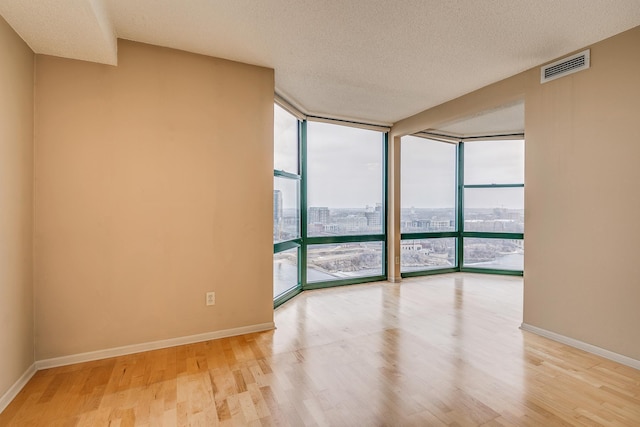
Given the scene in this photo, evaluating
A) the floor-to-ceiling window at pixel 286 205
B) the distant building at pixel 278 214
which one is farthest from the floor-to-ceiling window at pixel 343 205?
the distant building at pixel 278 214

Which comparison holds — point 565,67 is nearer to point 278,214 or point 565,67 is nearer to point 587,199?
point 587,199

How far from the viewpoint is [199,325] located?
3059 millimetres

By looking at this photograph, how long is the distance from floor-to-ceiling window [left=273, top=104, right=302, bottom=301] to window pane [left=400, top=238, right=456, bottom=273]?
212cm

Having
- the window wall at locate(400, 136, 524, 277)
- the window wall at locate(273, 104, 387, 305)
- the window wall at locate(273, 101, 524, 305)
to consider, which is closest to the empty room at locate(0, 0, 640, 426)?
the window wall at locate(273, 104, 387, 305)

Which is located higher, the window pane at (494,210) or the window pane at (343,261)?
the window pane at (494,210)

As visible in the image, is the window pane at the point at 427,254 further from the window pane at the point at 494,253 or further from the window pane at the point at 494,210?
the window pane at the point at 494,210

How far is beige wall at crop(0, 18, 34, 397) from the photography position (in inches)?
81.5

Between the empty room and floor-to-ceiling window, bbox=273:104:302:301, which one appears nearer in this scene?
the empty room

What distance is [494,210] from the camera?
6.11 meters

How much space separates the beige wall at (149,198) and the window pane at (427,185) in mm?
3230

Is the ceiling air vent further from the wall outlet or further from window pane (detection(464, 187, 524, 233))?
the wall outlet

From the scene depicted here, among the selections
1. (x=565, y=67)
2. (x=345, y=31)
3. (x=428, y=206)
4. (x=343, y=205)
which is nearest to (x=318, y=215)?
(x=343, y=205)

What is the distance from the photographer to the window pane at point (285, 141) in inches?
161

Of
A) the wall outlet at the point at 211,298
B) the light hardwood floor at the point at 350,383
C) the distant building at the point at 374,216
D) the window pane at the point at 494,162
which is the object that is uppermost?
the window pane at the point at 494,162
